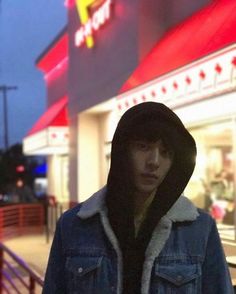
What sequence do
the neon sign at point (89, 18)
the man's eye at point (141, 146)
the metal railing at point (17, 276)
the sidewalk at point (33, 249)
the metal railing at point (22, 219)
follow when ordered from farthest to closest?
1. the metal railing at point (22, 219)
2. the neon sign at point (89, 18)
3. the sidewalk at point (33, 249)
4. the metal railing at point (17, 276)
5. the man's eye at point (141, 146)

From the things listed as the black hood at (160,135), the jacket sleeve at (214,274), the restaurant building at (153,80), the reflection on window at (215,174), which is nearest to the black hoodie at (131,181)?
the black hood at (160,135)

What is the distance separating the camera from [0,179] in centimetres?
5081

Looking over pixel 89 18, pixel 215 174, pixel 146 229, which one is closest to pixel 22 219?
pixel 89 18

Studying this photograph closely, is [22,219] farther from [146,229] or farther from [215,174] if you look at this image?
[146,229]

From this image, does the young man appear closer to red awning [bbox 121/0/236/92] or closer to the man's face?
the man's face

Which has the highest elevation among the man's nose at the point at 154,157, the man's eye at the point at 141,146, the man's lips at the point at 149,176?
the man's eye at the point at 141,146

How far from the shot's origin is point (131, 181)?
2.04m

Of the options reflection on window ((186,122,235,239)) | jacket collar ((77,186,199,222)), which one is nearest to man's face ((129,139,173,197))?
jacket collar ((77,186,199,222))

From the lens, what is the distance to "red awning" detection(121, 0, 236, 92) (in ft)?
26.1

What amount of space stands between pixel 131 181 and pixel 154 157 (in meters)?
0.11

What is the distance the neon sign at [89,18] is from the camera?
13.9 meters

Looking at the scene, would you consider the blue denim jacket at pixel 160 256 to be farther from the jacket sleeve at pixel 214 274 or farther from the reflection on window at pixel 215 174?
the reflection on window at pixel 215 174

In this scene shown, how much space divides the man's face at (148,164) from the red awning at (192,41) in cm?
535

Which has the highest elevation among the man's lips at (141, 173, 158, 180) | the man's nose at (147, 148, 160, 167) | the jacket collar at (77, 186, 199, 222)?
the man's nose at (147, 148, 160, 167)
